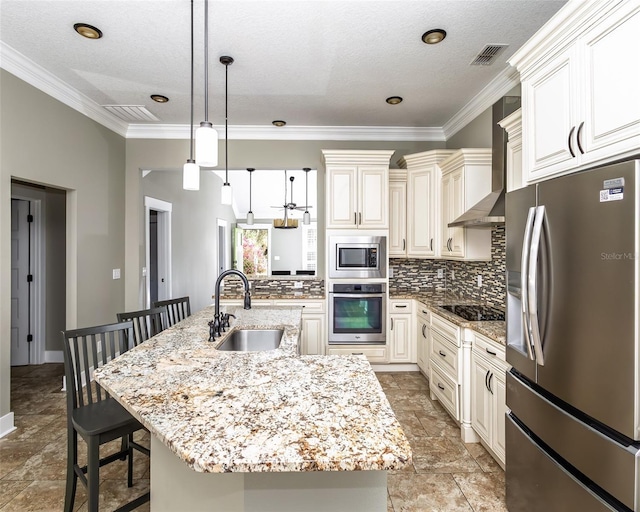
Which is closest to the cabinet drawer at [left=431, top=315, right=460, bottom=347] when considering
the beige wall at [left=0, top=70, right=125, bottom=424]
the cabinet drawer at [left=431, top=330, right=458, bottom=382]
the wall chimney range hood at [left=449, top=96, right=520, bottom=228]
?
the cabinet drawer at [left=431, top=330, right=458, bottom=382]

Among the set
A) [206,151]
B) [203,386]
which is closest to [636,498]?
[203,386]

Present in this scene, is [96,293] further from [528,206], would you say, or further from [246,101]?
[528,206]

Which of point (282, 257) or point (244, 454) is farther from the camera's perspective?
point (282, 257)

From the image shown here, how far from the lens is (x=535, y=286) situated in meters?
1.50

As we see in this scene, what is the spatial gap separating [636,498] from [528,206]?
3.67 feet

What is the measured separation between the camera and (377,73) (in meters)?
2.95

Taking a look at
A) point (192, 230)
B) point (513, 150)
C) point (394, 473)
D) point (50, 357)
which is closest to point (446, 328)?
point (394, 473)

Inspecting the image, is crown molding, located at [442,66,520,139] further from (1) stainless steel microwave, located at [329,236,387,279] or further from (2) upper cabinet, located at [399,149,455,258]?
(1) stainless steel microwave, located at [329,236,387,279]

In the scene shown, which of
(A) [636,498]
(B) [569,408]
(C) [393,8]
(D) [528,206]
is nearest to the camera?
(A) [636,498]

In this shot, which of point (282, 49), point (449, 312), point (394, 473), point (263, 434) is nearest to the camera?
point (263, 434)

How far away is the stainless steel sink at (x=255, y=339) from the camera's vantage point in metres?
2.35

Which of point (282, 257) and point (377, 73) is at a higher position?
point (377, 73)

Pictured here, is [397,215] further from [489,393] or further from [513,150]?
[489,393]

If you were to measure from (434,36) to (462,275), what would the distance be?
247 centimetres
